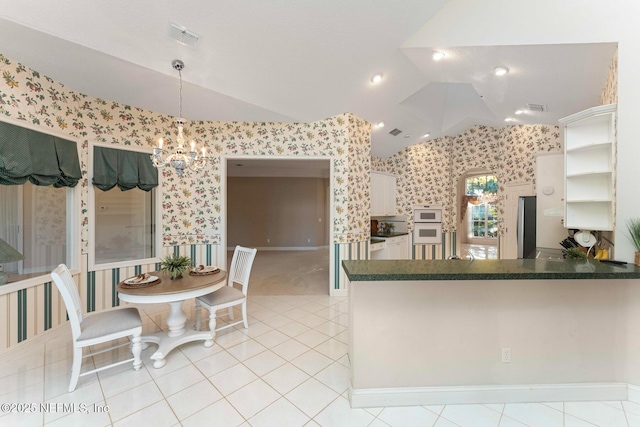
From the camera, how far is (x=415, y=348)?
70.2 inches

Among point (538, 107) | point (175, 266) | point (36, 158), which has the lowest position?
point (175, 266)

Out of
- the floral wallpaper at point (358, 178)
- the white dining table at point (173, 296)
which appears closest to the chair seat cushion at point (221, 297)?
the white dining table at point (173, 296)

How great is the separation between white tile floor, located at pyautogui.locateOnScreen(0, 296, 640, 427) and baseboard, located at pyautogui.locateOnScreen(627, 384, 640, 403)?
0.04m

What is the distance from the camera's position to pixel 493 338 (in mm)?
1808

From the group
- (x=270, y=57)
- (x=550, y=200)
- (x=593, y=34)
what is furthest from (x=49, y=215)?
(x=550, y=200)

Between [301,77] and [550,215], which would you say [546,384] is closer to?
[550,215]

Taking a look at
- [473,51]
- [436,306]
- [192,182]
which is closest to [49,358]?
[192,182]

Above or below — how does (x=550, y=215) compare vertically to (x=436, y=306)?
above

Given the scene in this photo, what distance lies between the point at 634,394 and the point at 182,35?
452 cm

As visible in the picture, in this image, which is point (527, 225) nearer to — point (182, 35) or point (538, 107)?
point (538, 107)

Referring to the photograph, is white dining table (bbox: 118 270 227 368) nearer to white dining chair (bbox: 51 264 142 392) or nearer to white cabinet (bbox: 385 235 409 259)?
white dining chair (bbox: 51 264 142 392)

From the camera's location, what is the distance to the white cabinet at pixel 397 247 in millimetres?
5219

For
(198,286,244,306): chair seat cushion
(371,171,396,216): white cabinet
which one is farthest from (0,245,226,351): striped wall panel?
(371,171,396,216): white cabinet

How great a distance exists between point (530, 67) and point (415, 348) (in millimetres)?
2970
